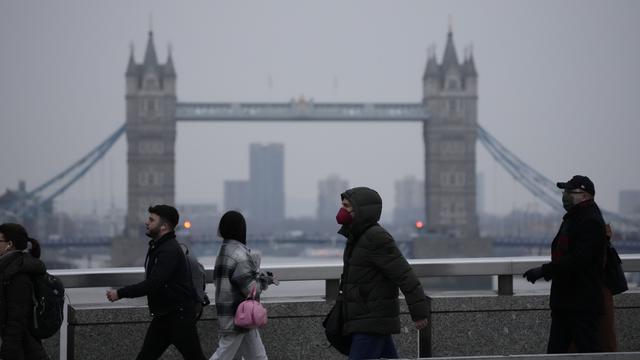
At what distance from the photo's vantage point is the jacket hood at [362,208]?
442 centimetres

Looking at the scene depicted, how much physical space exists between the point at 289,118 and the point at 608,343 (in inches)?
2596

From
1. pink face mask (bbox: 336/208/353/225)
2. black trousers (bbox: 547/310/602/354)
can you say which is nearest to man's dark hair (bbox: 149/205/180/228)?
pink face mask (bbox: 336/208/353/225)

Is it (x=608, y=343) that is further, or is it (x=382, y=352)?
(x=608, y=343)

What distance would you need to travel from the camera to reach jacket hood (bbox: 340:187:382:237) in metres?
4.42

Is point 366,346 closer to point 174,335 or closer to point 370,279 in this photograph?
point 370,279

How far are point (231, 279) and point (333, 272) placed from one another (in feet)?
2.71

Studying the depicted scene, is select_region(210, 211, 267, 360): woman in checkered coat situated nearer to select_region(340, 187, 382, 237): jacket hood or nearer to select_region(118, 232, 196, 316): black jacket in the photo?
select_region(118, 232, 196, 316): black jacket

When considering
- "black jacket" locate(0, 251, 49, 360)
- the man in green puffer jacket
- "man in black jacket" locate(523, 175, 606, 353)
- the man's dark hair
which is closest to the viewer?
the man in green puffer jacket

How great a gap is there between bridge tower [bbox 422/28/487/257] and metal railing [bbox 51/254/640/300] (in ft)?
211

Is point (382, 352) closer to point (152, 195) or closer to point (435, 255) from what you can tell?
point (435, 255)

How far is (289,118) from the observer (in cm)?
7069

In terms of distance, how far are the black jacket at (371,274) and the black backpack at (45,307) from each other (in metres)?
1.24

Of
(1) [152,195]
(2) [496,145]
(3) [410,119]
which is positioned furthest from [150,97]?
(2) [496,145]

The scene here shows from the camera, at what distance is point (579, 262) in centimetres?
484
